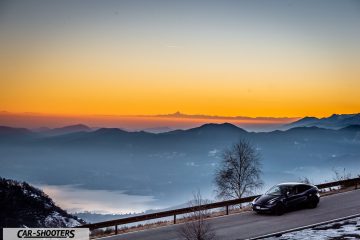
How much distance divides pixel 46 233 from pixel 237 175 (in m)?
45.9

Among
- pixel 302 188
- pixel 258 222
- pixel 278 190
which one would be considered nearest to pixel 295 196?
pixel 302 188

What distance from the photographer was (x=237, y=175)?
65.6m

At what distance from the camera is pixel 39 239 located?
2138 centimetres

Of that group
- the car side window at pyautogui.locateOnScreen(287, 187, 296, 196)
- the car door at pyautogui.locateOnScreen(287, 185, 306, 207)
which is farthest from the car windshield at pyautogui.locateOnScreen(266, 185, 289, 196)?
the car door at pyautogui.locateOnScreen(287, 185, 306, 207)

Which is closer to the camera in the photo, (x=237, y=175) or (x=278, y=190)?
(x=278, y=190)

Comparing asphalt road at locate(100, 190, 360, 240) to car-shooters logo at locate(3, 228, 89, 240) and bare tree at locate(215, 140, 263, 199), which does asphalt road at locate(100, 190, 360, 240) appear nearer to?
car-shooters logo at locate(3, 228, 89, 240)

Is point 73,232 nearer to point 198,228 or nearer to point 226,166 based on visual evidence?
point 198,228

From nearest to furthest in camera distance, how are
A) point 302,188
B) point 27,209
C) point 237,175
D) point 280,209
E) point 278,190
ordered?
point 280,209, point 278,190, point 302,188, point 237,175, point 27,209

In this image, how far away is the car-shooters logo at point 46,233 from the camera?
22.0 metres

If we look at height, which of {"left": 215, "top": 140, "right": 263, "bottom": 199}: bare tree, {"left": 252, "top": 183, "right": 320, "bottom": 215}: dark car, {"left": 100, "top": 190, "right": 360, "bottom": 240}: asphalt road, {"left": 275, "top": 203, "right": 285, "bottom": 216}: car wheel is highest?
{"left": 215, "top": 140, "right": 263, "bottom": 199}: bare tree

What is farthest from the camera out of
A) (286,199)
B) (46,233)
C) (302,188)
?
(302,188)

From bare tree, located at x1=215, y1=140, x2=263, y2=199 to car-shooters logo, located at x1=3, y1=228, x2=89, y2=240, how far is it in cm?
4048

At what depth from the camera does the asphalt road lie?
72.0ft

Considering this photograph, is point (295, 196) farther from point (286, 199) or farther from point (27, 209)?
point (27, 209)
